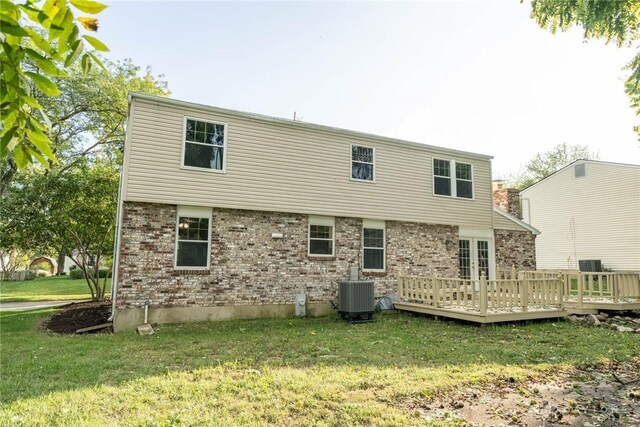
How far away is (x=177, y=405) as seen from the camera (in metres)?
4.23

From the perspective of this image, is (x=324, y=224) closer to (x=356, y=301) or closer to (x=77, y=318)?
(x=356, y=301)

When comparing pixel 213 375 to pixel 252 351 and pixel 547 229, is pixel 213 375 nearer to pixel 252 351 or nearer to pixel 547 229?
pixel 252 351

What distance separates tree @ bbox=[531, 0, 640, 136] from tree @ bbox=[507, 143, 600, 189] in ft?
129

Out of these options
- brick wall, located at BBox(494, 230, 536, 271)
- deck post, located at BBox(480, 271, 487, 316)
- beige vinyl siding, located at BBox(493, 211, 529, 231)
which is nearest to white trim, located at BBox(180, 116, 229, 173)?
deck post, located at BBox(480, 271, 487, 316)

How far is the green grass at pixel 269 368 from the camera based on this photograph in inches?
160

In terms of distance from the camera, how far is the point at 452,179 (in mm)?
13867

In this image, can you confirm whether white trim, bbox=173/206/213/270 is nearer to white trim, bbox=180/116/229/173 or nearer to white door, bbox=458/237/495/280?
white trim, bbox=180/116/229/173

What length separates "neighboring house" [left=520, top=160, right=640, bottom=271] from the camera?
62.4 ft

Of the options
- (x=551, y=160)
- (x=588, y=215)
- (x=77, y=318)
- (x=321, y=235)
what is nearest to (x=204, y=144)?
(x=321, y=235)

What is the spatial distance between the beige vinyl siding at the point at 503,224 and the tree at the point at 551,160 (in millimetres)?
32519

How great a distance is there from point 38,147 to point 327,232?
10.5 meters

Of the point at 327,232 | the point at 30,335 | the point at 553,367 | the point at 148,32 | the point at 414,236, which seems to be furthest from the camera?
the point at 414,236

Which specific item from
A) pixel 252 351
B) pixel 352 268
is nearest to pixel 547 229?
pixel 352 268

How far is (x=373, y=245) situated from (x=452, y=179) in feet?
13.8
